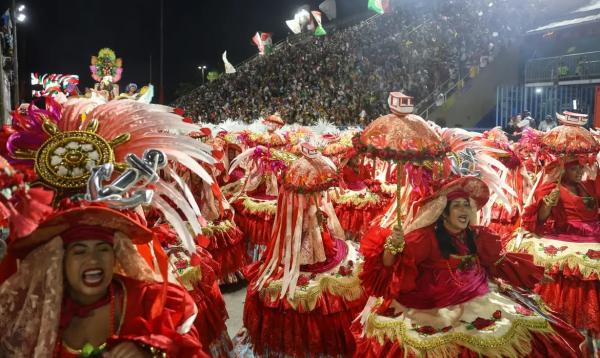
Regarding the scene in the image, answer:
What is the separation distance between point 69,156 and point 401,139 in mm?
1770

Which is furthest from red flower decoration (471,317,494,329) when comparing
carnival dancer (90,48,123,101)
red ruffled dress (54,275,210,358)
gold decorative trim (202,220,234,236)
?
carnival dancer (90,48,123,101)

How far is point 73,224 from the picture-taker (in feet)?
6.72

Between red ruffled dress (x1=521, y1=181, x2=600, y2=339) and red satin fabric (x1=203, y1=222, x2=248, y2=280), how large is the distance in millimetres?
3362

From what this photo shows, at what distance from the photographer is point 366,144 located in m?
3.11

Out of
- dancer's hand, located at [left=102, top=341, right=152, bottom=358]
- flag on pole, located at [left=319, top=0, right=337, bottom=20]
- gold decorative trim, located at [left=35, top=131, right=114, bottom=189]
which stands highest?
flag on pole, located at [left=319, top=0, right=337, bottom=20]

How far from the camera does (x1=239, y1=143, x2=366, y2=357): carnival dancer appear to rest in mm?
4395

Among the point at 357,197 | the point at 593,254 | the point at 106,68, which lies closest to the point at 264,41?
the point at 106,68

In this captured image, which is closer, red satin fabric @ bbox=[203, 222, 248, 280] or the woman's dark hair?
the woman's dark hair

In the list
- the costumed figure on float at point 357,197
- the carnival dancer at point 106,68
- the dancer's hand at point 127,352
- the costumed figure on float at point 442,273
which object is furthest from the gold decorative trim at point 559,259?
the carnival dancer at point 106,68

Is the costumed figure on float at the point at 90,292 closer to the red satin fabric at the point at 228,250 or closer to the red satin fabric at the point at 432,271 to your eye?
the red satin fabric at the point at 432,271

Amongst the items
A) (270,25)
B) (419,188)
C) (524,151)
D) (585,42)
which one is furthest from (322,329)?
(270,25)

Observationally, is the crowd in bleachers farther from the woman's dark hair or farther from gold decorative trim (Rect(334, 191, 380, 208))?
the woman's dark hair

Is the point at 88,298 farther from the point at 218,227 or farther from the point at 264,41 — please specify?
the point at 264,41

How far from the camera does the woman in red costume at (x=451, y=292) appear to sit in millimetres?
2875
